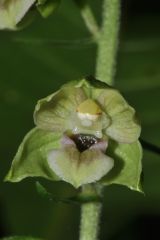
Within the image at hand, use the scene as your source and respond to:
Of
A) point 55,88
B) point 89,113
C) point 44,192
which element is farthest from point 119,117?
point 55,88

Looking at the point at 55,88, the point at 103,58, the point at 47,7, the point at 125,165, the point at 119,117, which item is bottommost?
the point at 55,88

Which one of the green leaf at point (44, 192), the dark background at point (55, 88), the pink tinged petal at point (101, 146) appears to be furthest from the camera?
the dark background at point (55, 88)

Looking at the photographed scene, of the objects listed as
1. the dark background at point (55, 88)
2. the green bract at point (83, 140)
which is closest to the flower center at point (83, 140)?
the green bract at point (83, 140)

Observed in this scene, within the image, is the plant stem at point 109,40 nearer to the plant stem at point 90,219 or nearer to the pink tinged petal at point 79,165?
the pink tinged petal at point 79,165

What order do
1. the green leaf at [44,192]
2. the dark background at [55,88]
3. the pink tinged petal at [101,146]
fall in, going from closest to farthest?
the green leaf at [44,192], the pink tinged petal at [101,146], the dark background at [55,88]

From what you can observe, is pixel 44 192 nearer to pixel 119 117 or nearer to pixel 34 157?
pixel 34 157
